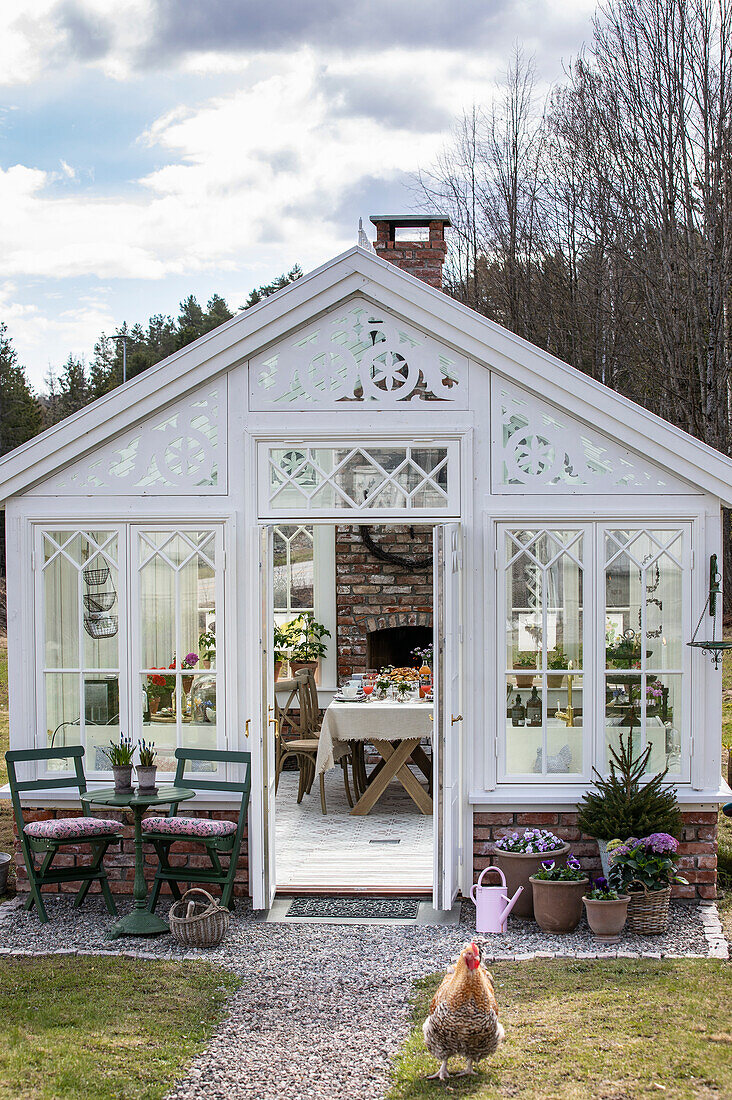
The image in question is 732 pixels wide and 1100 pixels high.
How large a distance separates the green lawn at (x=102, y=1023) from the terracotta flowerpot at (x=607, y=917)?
2098mm

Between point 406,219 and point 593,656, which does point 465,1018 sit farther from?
point 406,219

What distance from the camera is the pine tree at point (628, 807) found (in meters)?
6.41

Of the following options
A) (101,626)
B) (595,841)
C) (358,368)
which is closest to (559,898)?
(595,841)

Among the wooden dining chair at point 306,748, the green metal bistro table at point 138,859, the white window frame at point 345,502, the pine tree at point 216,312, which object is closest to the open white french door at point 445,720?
the white window frame at point 345,502

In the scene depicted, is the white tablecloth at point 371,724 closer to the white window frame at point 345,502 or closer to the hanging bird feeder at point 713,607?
the white window frame at point 345,502

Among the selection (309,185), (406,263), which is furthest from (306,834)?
(309,185)

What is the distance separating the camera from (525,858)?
649 cm

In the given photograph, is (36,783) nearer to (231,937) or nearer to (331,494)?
(231,937)

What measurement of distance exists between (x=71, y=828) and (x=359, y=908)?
188 cm

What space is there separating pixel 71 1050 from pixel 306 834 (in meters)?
4.06

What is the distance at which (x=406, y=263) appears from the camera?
10.4 m

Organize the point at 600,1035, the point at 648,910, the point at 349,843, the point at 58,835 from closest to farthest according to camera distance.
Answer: the point at 600,1035, the point at 648,910, the point at 58,835, the point at 349,843

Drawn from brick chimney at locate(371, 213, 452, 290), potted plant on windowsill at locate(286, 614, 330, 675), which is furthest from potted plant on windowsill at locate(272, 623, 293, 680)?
brick chimney at locate(371, 213, 452, 290)

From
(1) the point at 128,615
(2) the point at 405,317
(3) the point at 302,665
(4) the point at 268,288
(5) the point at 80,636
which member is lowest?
(3) the point at 302,665
